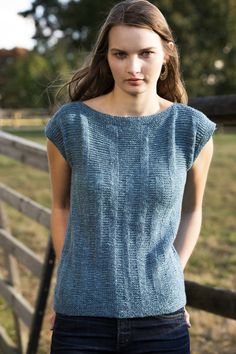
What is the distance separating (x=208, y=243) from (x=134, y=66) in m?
4.86

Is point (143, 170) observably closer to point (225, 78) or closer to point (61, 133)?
point (61, 133)

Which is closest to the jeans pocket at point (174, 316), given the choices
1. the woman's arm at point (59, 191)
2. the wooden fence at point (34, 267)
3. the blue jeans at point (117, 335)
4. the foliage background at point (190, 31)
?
the blue jeans at point (117, 335)

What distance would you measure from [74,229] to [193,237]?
402mm

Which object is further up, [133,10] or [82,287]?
[133,10]

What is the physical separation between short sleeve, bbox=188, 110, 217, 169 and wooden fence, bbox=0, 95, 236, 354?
1.56 ft

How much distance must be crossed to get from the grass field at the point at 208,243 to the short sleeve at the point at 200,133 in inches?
96.3

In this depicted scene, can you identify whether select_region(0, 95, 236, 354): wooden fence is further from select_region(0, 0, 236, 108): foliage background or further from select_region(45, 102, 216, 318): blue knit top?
select_region(0, 0, 236, 108): foliage background

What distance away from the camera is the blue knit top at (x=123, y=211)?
192cm

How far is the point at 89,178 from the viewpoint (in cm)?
195

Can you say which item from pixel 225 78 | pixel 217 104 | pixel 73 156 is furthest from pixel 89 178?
pixel 225 78

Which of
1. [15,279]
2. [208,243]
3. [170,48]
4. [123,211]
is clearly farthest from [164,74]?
[208,243]

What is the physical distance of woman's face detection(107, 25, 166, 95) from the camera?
1.96m

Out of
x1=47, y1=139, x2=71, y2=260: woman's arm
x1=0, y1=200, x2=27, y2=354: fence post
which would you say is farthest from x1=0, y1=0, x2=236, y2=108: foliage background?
x1=47, y1=139, x2=71, y2=260: woman's arm

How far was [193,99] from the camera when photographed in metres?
2.75
